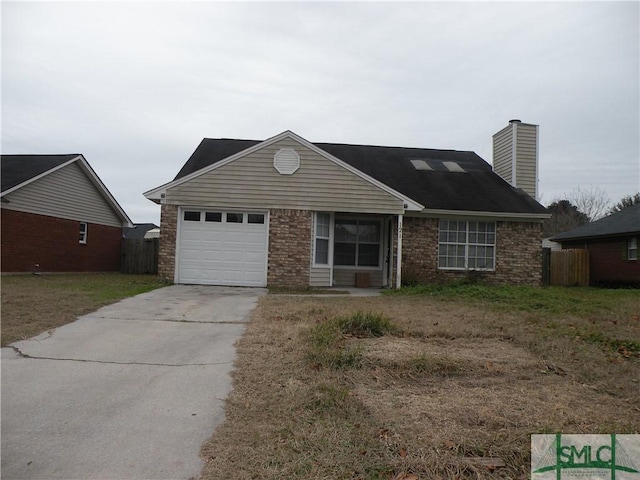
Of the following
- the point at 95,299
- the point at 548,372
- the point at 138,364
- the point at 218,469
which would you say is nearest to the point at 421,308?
the point at 548,372

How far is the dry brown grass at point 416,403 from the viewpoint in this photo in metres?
3.20

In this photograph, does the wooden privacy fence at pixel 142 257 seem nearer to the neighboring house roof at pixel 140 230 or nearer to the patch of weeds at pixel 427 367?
the patch of weeds at pixel 427 367

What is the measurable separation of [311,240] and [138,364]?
371 inches

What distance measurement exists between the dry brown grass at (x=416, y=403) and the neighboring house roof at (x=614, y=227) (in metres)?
14.7

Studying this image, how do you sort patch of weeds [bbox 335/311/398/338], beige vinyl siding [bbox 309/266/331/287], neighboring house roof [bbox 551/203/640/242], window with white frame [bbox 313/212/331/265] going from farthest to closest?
neighboring house roof [bbox 551/203/640/242] → window with white frame [bbox 313/212/331/265] → beige vinyl siding [bbox 309/266/331/287] → patch of weeds [bbox 335/311/398/338]

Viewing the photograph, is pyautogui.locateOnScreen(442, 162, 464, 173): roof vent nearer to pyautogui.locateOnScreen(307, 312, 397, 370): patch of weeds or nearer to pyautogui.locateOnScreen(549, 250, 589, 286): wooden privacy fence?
pyautogui.locateOnScreen(549, 250, 589, 286): wooden privacy fence

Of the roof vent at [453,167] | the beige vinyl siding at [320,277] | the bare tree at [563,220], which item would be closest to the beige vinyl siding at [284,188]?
the beige vinyl siding at [320,277]

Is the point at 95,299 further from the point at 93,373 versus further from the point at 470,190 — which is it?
the point at 470,190

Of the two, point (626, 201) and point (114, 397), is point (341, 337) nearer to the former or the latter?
point (114, 397)

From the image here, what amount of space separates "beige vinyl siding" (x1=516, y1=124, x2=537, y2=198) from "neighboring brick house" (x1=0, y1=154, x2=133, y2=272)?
17881 mm

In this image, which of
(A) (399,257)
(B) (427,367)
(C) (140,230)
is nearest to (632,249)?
(A) (399,257)

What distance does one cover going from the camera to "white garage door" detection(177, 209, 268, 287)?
1432cm

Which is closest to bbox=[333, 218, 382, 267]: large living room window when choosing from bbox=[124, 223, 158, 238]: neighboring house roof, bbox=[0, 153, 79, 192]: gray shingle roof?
bbox=[0, 153, 79, 192]: gray shingle roof

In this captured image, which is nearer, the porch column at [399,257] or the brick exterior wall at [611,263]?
the porch column at [399,257]
